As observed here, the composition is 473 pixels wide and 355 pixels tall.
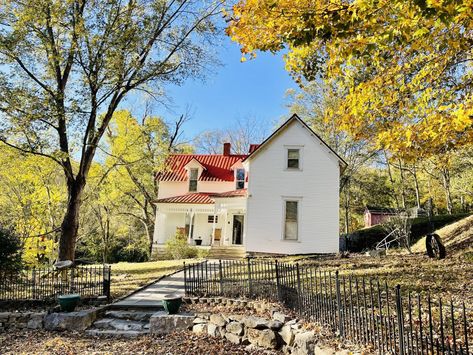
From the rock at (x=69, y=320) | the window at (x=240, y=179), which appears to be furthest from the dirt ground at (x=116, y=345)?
the window at (x=240, y=179)

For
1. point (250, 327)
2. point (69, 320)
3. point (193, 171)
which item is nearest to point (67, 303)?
point (69, 320)

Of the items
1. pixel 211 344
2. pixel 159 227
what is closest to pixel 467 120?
pixel 211 344

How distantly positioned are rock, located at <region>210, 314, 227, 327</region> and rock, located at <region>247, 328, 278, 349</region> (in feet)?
2.61

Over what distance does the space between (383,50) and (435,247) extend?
880 centimetres

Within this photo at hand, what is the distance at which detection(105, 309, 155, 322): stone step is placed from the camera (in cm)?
902

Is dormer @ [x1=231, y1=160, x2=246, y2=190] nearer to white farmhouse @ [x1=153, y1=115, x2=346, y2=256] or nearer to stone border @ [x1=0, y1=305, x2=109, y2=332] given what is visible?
white farmhouse @ [x1=153, y1=115, x2=346, y2=256]

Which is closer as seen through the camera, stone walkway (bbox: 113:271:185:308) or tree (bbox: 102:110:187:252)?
stone walkway (bbox: 113:271:185:308)

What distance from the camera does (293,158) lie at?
2103cm

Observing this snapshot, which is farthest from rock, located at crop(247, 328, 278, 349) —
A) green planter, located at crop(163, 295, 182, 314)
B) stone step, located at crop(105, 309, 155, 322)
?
stone step, located at crop(105, 309, 155, 322)

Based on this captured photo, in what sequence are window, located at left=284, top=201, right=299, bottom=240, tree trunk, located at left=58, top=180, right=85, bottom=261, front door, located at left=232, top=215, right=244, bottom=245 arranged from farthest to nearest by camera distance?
front door, located at left=232, top=215, right=244, bottom=245 < window, located at left=284, top=201, right=299, bottom=240 < tree trunk, located at left=58, top=180, right=85, bottom=261

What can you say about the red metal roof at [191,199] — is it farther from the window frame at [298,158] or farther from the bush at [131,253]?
the bush at [131,253]

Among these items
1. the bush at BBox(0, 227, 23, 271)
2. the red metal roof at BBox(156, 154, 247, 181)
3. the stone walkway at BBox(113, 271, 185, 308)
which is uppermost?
the red metal roof at BBox(156, 154, 247, 181)

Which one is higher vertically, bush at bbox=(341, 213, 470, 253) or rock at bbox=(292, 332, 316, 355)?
bush at bbox=(341, 213, 470, 253)

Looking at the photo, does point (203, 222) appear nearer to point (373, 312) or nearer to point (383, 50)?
point (383, 50)
